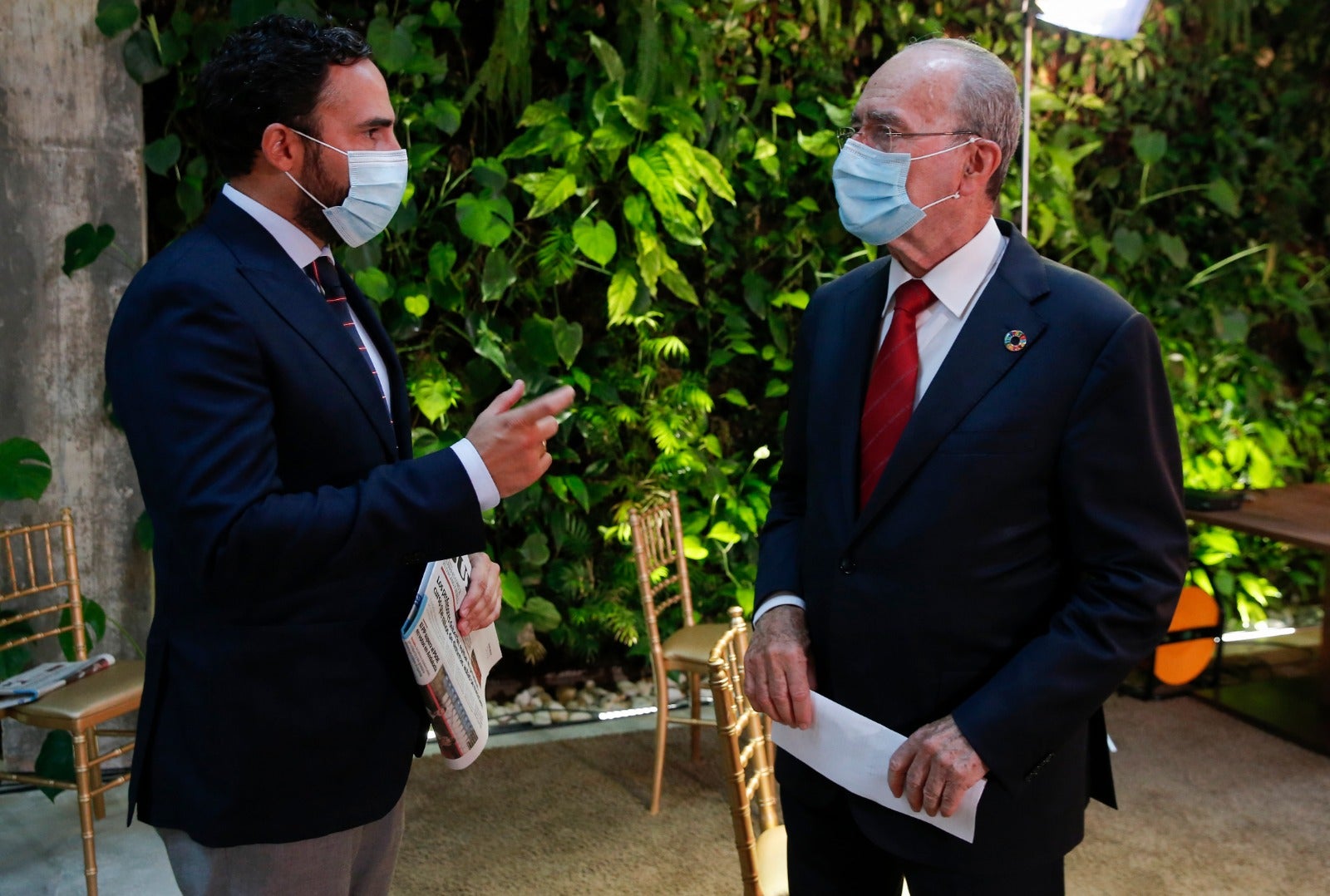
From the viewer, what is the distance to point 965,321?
4.67 feet

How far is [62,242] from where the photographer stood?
133 inches

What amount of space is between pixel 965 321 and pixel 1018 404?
0.46 feet

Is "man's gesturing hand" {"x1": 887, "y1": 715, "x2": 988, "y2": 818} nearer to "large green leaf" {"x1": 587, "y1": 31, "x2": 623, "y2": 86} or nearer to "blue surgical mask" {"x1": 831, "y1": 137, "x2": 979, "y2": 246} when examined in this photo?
"blue surgical mask" {"x1": 831, "y1": 137, "x2": 979, "y2": 246}

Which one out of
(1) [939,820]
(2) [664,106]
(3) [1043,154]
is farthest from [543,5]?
(1) [939,820]

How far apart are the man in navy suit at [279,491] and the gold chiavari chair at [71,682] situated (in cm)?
157

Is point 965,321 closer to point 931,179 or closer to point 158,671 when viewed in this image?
point 931,179

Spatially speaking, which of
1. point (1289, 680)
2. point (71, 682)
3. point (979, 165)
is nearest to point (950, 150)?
point (979, 165)

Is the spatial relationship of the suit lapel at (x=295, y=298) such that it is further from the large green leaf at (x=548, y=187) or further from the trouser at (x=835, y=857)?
the large green leaf at (x=548, y=187)

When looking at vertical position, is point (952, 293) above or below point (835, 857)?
above

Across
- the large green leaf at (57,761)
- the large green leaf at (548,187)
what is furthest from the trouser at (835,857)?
the large green leaf at (548,187)

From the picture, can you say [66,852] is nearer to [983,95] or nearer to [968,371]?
[968,371]

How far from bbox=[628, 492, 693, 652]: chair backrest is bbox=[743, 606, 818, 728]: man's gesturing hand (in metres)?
1.89

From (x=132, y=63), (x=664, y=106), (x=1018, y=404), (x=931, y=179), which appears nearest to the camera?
(x=1018, y=404)

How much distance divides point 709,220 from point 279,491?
9.62ft
